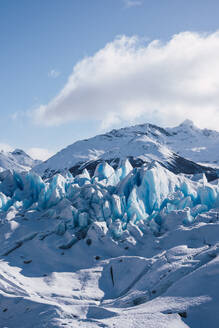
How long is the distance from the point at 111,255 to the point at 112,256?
141mm

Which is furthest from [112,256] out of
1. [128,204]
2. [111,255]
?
[128,204]

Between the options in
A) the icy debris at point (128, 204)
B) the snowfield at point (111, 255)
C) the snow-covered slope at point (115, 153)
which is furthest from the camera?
the snow-covered slope at point (115, 153)

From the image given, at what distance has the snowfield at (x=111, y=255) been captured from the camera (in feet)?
34.5

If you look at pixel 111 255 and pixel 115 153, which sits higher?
pixel 115 153

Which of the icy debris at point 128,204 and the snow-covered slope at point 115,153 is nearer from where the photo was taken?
the icy debris at point 128,204

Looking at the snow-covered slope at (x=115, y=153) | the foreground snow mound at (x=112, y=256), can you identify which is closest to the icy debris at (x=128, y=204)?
the foreground snow mound at (x=112, y=256)

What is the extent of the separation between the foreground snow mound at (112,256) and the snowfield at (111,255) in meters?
0.05

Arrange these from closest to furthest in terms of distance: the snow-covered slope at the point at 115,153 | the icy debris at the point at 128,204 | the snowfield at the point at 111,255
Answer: the snowfield at the point at 111,255 < the icy debris at the point at 128,204 < the snow-covered slope at the point at 115,153

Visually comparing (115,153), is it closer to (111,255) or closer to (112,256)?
(111,255)

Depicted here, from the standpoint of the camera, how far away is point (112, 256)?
20.0 meters

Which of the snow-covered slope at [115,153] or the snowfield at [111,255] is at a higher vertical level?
the snow-covered slope at [115,153]

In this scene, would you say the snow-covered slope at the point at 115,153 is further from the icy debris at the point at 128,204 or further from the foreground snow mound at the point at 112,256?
the foreground snow mound at the point at 112,256

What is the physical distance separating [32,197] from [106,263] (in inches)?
675

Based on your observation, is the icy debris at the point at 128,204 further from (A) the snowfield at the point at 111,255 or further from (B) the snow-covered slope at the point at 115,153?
(B) the snow-covered slope at the point at 115,153
